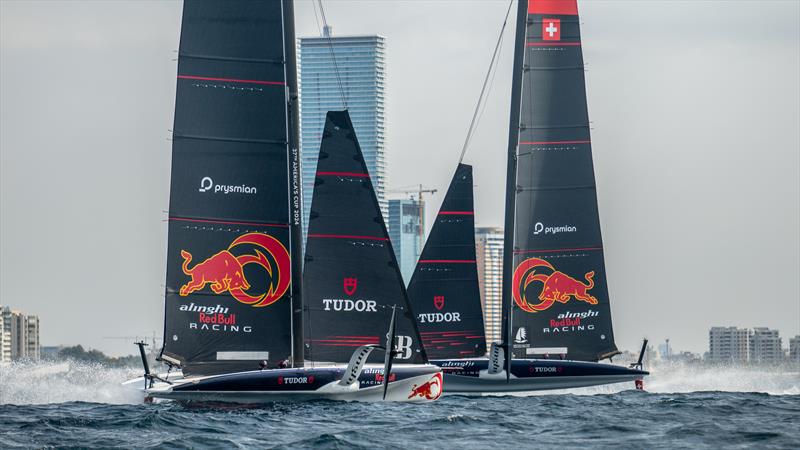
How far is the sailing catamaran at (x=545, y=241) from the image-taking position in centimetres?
4775

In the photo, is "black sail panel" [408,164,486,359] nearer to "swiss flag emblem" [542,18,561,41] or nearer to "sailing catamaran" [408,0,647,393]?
"sailing catamaran" [408,0,647,393]

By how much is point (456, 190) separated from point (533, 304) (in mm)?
4740

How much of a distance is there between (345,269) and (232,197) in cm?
331

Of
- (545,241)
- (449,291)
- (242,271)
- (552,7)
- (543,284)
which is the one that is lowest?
(242,271)

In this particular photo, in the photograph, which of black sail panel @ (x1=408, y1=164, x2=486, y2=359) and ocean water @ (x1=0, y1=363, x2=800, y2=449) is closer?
ocean water @ (x1=0, y1=363, x2=800, y2=449)

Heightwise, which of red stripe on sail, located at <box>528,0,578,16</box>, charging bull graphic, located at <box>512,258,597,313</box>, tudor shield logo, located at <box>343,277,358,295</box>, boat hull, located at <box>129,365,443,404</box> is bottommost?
boat hull, located at <box>129,365,443,404</box>

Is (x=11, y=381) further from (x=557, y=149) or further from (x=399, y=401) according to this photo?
(x=557, y=149)

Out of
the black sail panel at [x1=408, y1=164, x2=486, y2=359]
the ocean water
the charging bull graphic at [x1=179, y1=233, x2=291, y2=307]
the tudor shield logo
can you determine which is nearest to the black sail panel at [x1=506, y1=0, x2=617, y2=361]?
the black sail panel at [x1=408, y1=164, x2=486, y2=359]

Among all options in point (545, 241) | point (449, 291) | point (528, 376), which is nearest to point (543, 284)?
point (545, 241)

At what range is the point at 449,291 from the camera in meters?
48.5

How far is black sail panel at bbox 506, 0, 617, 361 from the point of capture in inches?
1879

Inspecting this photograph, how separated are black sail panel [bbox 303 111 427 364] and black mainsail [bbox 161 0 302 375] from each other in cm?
67

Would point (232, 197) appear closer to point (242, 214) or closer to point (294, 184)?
point (242, 214)

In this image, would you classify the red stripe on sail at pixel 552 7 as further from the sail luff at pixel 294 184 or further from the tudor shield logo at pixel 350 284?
the tudor shield logo at pixel 350 284
